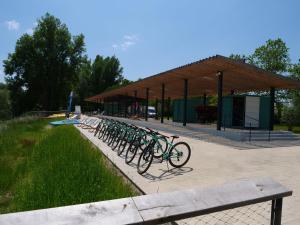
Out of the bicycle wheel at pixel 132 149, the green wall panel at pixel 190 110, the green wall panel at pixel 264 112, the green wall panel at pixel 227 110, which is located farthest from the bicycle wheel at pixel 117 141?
the green wall panel at pixel 190 110

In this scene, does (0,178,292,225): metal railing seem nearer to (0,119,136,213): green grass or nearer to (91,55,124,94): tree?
(0,119,136,213): green grass

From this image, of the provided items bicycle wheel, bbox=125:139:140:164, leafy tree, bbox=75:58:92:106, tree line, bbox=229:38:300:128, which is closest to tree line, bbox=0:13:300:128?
leafy tree, bbox=75:58:92:106

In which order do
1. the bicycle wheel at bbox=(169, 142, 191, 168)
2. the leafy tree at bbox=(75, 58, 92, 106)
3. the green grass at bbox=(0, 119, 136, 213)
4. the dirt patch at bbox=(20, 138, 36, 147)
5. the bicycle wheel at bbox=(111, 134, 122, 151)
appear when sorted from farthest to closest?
the leafy tree at bbox=(75, 58, 92, 106) < the dirt patch at bbox=(20, 138, 36, 147) < the bicycle wheel at bbox=(111, 134, 122, 151) < the bicycle wheel at bbox=(169, 142, 191, 168) < the green grass at bbox=(0, 119, 136, 213)

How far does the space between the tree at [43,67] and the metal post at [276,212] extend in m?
55.3

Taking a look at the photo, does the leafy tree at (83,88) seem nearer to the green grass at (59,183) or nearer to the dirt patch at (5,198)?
the green grass at (59,183)

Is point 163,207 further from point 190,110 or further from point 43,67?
point 43,67

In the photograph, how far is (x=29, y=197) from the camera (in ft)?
15.2

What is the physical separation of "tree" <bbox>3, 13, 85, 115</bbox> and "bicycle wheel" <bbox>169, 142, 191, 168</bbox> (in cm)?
5047

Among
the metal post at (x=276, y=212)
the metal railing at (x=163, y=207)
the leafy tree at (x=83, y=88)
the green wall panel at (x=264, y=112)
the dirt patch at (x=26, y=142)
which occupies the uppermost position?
the leafy tree at (x=83, y=88)

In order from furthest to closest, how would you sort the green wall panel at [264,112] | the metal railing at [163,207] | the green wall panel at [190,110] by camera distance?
the green wall panel at [190,110] < the green wall panel at [264,112] < the metal railing at [163,207]

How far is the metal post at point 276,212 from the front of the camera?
230 centimetres

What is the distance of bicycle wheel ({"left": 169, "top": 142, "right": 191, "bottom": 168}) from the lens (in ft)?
23.7

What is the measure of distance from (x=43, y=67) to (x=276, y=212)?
2191 inches

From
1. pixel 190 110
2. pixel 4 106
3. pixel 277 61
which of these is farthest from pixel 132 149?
pixel 4 106
